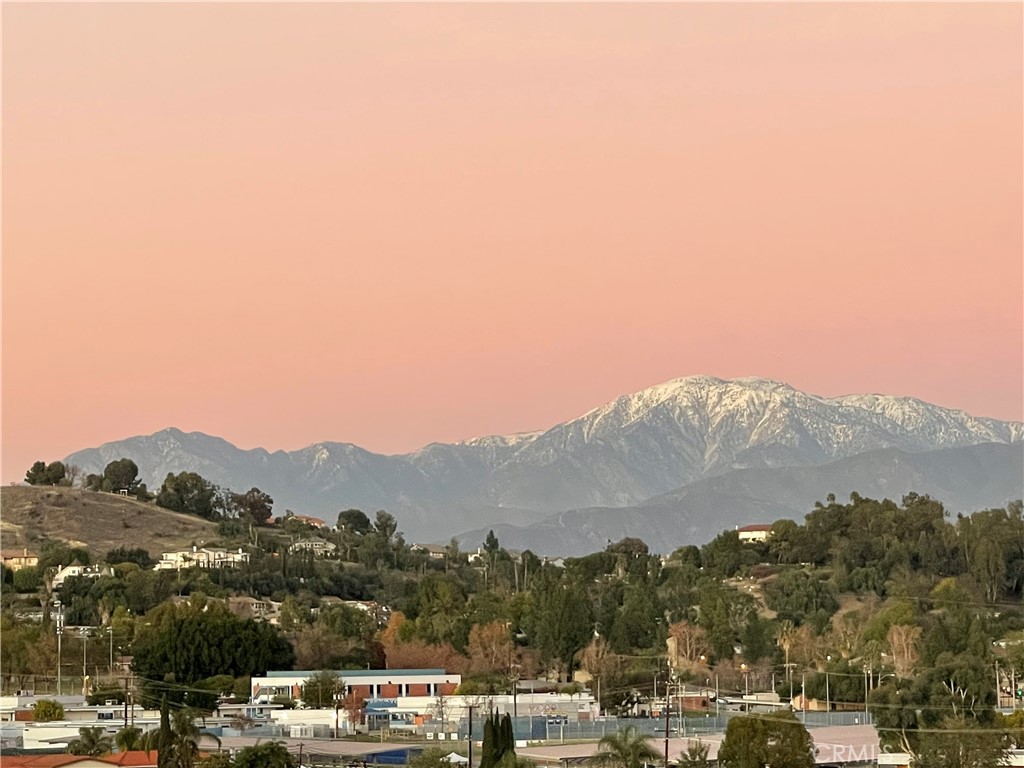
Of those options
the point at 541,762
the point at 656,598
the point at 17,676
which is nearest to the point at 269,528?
the point at 656,598

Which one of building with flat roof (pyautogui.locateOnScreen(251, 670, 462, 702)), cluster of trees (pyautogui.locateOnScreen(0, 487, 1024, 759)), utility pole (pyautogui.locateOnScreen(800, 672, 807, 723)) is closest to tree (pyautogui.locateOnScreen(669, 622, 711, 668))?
cluster of trees (pyautogui.locateOnScreen(0, 487, 1024, 759))

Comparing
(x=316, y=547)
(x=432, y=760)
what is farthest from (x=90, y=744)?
(x=316, y=547)

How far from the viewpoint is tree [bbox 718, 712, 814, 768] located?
53.5 m

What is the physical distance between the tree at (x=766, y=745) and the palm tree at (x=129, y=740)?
1640cm

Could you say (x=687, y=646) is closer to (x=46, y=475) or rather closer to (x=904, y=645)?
(x=904, y=645)

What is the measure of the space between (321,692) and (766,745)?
26.0m

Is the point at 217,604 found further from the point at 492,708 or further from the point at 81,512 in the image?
the point at 81,512

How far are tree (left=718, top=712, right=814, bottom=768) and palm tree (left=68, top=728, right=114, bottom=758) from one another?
664 inches

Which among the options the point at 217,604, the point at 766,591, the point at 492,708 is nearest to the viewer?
the point at 492,708

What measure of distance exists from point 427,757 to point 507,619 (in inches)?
1634

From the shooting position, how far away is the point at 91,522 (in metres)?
139

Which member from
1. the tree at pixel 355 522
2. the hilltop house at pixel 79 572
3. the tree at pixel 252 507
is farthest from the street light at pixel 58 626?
the tree at pixel 252 507

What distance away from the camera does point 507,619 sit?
9512cm

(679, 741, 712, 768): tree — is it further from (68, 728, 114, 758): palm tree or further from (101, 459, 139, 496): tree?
(101, 459, 139, 496): tree
